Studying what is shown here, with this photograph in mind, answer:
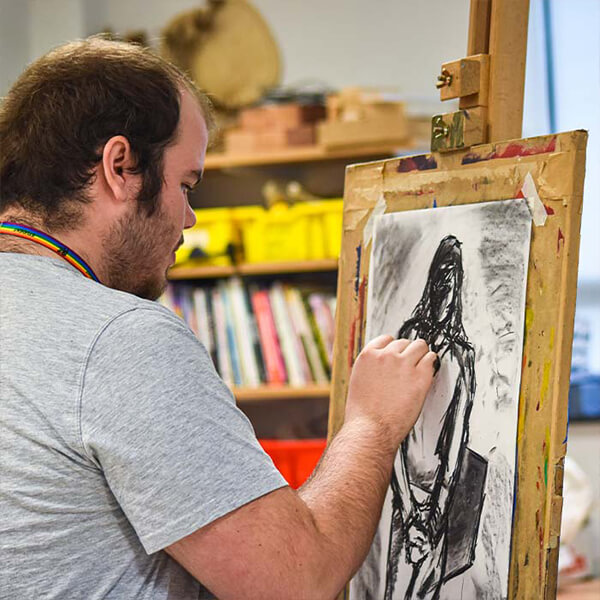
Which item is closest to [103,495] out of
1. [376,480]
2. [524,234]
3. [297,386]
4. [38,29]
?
[376,480]

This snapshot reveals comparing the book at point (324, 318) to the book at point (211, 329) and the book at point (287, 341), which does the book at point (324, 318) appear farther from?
the book at point (211, 329)

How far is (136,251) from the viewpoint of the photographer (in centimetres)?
111

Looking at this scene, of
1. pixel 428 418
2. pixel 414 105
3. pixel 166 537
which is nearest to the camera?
pixel 166 537

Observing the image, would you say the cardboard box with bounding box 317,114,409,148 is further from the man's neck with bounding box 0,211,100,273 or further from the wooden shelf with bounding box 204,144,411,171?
the man's neck with bounding box 0,211,100,273

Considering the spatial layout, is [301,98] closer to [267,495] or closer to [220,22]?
[220,22]

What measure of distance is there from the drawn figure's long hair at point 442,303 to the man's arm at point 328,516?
0.12 feet

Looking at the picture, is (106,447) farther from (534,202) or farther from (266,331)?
(266,331)

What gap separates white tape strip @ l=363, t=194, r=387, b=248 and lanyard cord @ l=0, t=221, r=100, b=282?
0.47 m

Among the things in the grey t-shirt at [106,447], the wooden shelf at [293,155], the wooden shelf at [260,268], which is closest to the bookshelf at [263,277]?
the wooden shelf at [260,268]

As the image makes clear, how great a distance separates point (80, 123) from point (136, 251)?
6.7 inches

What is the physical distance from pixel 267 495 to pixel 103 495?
0.17 metres

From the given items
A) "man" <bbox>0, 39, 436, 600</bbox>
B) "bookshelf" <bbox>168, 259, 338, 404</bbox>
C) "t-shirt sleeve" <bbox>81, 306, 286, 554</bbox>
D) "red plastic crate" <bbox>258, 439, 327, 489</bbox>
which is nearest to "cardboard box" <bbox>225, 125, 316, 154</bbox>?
"bookshelf" <bbox>168, 259, 338, 404</bbox>

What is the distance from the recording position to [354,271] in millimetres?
1378

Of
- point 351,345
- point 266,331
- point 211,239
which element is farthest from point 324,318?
point 351,345
